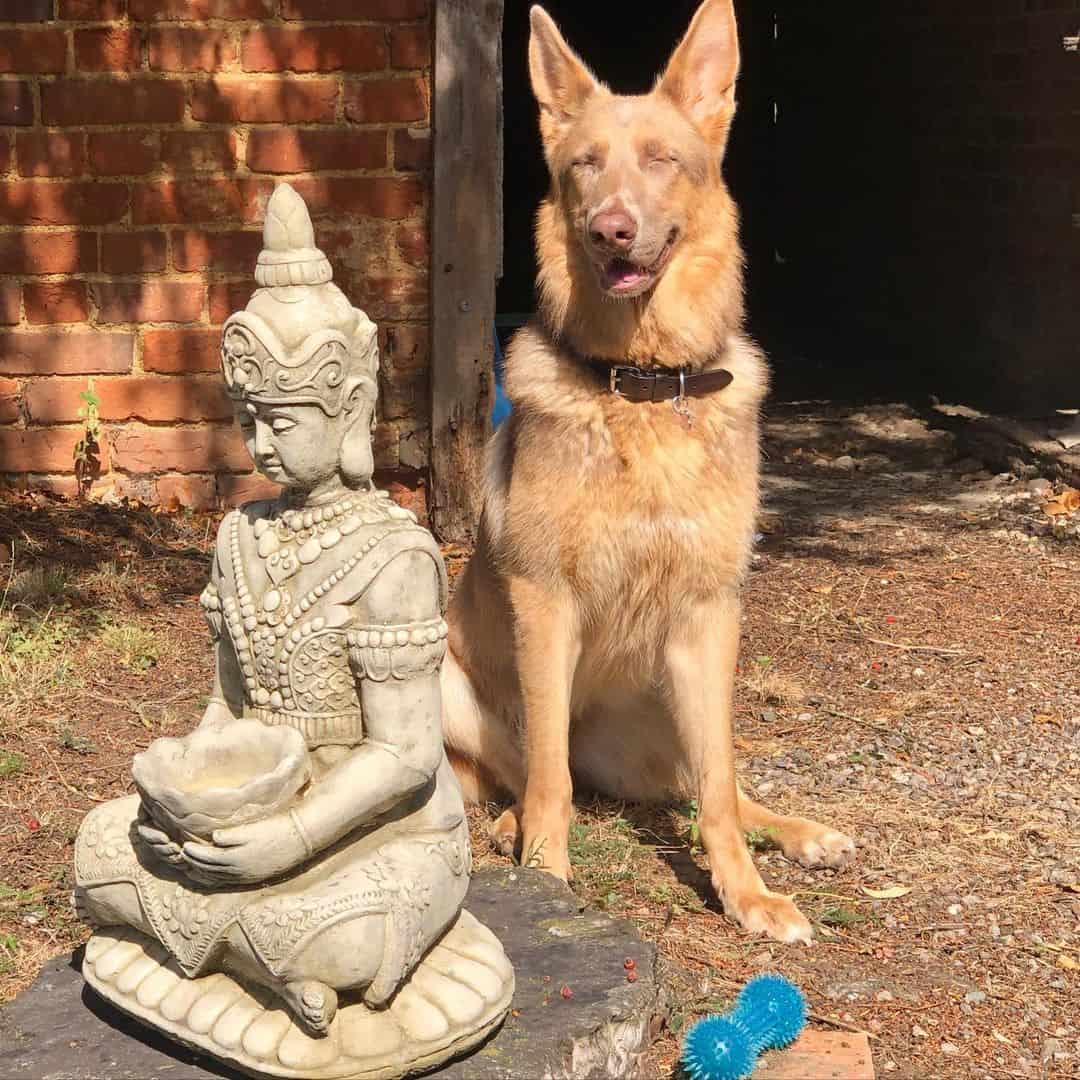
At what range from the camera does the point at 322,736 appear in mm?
2736

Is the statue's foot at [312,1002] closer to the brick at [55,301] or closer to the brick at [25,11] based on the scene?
the brick at [55,301]

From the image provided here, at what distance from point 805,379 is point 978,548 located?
167 inches

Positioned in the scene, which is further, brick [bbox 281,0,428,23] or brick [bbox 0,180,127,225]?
brick [bbox 0,180,127,225]

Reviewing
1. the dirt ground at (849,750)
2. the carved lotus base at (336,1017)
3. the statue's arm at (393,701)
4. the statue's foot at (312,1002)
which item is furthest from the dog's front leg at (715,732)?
the statue's foot at (312,1002)

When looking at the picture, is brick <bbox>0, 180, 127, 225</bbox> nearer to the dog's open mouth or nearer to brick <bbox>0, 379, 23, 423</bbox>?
→ brick <bbox>0, 379, 23, 423</bbox>

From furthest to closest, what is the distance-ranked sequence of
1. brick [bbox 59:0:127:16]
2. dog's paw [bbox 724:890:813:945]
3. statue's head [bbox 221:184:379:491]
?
brick [bbox 59:0:127:16] < dog's paw [bbox 724:890:813:945] < statue's head [bbox 221:184:379:491]

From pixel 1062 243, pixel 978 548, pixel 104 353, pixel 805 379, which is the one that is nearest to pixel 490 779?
pixel 104 353

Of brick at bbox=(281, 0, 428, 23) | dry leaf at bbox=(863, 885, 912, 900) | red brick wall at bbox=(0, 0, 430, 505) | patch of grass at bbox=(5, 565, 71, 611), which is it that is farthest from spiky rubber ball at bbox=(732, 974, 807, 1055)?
brick at bbox=(281, 0, 428, 23)

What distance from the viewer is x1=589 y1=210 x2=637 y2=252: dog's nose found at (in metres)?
3.83

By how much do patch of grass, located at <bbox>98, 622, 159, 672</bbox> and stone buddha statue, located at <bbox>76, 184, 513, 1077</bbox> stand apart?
2.68 metres

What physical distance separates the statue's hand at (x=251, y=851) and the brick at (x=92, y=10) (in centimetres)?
477

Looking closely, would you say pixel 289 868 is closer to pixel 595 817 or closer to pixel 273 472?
pixel 273 472

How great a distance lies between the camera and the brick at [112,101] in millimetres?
6402

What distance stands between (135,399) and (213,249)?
748mm
